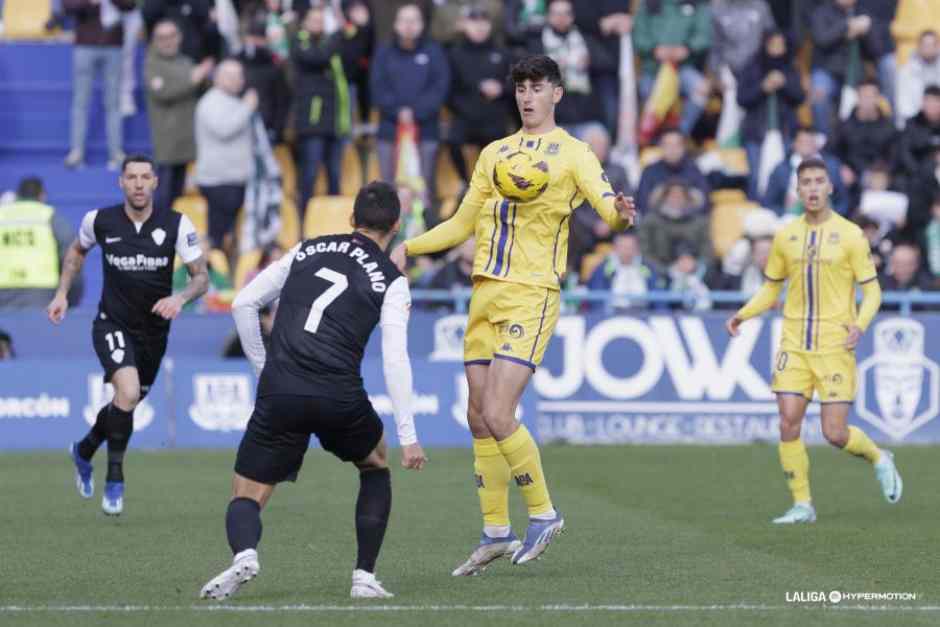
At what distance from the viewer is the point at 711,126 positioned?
23078 mm

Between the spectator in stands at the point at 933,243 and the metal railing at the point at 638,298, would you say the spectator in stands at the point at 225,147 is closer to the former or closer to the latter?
the metal railing at the point at 638,298

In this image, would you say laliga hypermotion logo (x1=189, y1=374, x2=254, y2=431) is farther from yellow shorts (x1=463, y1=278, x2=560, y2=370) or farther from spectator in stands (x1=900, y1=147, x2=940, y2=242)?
yellow shorts (x1=463, y1=278, x2=560, y2=370)

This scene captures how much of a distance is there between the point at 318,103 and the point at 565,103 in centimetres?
281

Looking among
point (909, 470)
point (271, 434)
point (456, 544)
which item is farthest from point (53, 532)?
point (909, 470)

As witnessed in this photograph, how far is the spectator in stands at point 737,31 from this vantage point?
2250 cm

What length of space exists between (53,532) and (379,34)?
39.3ft

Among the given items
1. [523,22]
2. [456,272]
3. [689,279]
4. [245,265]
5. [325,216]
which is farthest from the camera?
[523,22]

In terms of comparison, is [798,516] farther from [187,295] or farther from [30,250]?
[30,250]

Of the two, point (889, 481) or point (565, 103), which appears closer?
point (889, 481)

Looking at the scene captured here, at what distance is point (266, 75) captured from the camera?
21922mm

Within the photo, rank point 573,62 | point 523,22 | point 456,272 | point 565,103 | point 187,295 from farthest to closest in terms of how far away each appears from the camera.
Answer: point 523,22 → point 565,103 → point 573,62 → point 456,272 → point 187,295

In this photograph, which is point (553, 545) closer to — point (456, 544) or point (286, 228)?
point (456, 544)

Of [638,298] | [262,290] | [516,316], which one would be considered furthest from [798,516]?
[638,298]

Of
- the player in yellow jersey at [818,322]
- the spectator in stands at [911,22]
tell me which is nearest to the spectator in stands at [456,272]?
the player in yellow jersey at [818,322]
